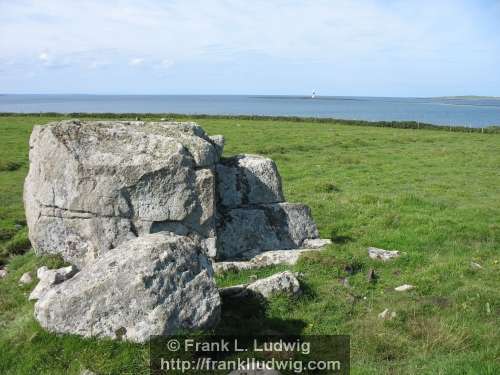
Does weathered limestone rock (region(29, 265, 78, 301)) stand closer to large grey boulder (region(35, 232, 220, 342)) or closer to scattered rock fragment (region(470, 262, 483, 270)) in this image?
large grey boulder (region(35, 232, 220, 342))

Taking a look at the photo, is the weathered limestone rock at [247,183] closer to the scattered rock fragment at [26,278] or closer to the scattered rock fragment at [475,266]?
the scattered rock fragment at [26,278]

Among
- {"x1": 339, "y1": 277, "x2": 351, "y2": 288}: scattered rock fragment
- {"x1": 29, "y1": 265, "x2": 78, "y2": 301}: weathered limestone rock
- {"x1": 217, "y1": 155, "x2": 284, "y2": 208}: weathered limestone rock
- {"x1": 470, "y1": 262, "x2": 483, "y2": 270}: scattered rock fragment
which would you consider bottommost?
{"x1": 339, "y1": 277, "x2": 351, "y2": 288}: scattered rock fragment

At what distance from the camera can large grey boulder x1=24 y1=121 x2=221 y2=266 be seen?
12.8m

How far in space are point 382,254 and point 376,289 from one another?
235 centimetres

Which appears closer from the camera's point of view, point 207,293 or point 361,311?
point 207,293

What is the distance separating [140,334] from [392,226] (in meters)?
11.8

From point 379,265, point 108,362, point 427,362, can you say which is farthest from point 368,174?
point 108,362

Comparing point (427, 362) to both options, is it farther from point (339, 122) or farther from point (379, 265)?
point (339, 122)

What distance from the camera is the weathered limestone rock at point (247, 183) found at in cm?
1494

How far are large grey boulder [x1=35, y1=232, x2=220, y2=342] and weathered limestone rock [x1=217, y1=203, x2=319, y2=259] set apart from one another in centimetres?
504

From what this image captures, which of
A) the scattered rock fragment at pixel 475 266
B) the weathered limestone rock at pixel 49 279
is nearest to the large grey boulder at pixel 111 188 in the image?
the weathered limestone rock at pixel 49 279

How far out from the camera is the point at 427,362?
838 centimetres

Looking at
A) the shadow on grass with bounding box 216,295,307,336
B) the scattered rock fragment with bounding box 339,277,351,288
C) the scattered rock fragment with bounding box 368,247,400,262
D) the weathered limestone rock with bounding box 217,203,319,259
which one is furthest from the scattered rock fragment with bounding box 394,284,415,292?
the weathered limestone rock with bounding box 217,203,319,259

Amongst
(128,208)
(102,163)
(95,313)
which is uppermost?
(102,163)
